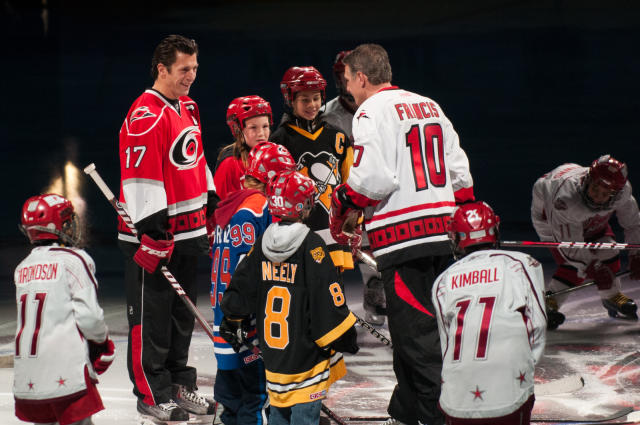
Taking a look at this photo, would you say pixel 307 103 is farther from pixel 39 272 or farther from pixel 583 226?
pixel 583 226

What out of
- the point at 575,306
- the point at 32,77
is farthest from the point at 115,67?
the point at 575,306

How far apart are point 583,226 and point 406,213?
8.35ft

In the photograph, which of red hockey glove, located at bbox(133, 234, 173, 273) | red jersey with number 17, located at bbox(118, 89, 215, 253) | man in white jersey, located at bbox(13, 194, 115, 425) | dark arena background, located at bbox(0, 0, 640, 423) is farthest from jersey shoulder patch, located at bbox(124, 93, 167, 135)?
dark arena background, located at bbox(0, 0, 640, 423)

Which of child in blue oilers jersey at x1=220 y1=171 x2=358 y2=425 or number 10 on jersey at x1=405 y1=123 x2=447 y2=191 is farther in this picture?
number 10 on jersey at x1=405 y1=123 x2=447 y2=191

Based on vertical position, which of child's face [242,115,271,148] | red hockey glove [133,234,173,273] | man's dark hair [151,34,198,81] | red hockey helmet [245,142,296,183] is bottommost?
red hockey glove [133,234,173,273]

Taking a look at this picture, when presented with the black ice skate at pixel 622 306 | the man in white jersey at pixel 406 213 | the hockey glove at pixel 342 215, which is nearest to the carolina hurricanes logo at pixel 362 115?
the man in white jersey at pixel 406 213

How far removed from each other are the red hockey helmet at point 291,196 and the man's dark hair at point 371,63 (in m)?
0.64

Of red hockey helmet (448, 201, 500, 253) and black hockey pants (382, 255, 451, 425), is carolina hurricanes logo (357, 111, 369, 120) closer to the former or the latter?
black hockey pants (382, 255, 451, 425)

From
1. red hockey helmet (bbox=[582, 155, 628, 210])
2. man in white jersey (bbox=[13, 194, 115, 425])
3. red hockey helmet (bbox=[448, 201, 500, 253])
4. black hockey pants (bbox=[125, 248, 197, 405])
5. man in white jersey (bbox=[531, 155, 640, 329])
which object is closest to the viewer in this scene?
red hockey helmet (bbox=[448, 201, 500, 253])

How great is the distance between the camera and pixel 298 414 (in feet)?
9.74

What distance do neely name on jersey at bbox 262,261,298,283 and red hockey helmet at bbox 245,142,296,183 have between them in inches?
17.1

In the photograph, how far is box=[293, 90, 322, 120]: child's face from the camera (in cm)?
423

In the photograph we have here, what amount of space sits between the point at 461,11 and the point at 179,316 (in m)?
10.1

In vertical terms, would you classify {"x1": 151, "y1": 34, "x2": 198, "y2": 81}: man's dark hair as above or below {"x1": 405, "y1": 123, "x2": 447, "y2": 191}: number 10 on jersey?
above
